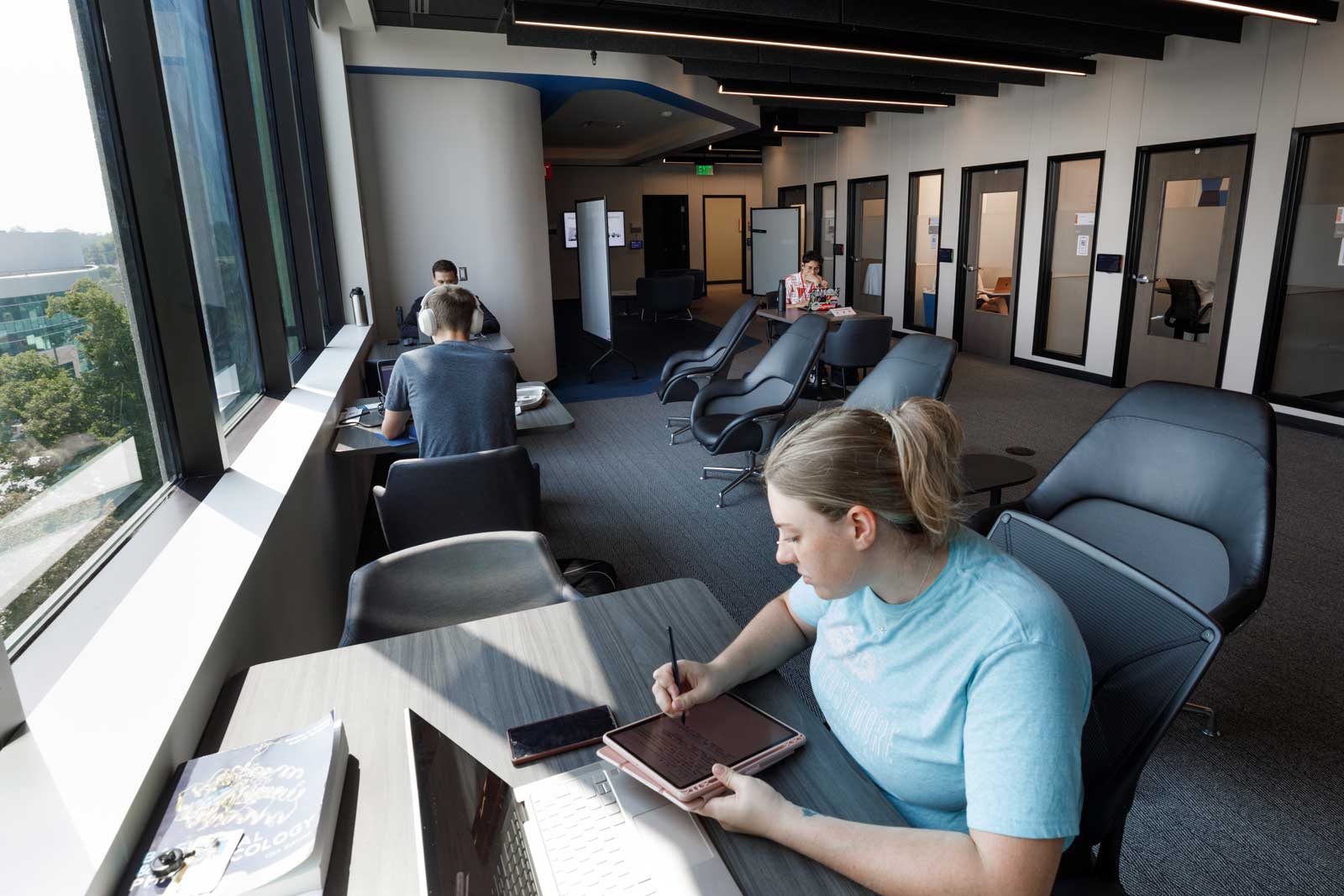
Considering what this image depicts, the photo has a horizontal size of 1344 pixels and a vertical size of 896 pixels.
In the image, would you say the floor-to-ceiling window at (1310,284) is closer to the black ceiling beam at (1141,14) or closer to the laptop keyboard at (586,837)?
the black ceiling beam at (1141,14)

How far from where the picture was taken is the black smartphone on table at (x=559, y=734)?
1.16 meters

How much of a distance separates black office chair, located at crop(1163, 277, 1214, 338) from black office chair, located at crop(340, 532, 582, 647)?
6.38m

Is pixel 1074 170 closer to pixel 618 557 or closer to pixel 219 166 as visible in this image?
pixel 618 557

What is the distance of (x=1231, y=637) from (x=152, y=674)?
3266mm

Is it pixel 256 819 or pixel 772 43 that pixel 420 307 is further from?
pixel 256 819

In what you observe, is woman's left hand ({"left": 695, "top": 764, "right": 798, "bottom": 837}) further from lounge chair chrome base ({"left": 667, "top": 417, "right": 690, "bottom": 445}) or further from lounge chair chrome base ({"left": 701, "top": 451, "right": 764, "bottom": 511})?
lounge chair chrome base ({"left": 667, "top": 417, "right": 690, "bottom": 445})

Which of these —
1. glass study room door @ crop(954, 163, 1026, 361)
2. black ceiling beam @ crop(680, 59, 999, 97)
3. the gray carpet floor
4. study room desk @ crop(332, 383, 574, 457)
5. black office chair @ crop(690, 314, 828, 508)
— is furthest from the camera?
glass study room door @ crop(954, 163, 1026, 361)

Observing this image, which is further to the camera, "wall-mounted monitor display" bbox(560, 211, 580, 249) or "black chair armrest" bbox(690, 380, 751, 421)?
"wall-mounted monitor display" bbox(560, 211, 580, 249)

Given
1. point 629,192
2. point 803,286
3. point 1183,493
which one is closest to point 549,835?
point 1183,493

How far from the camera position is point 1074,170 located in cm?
734

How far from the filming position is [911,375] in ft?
10.5

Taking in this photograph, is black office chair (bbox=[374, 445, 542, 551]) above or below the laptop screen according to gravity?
below

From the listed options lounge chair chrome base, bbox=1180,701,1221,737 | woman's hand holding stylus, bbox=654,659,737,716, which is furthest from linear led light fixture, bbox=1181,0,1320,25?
woman's hand holding stylus, bbox=654,659,737,716

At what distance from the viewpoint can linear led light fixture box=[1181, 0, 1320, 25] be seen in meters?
4.26
